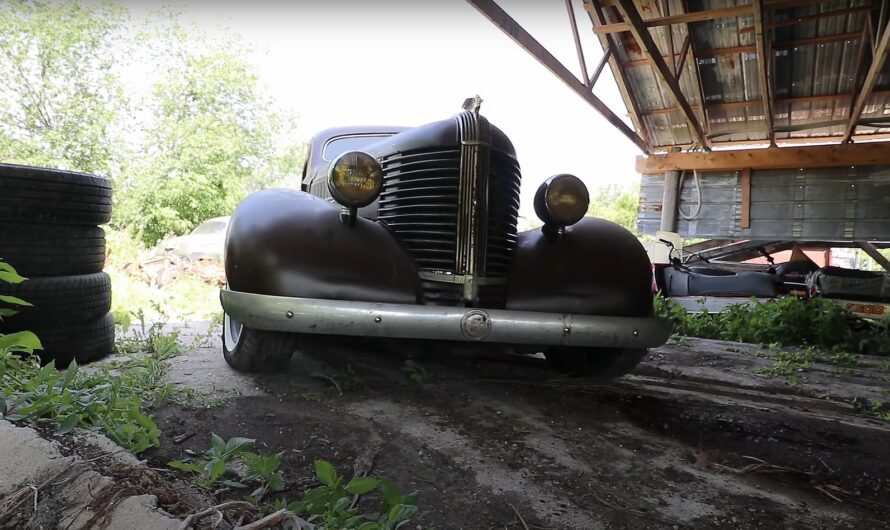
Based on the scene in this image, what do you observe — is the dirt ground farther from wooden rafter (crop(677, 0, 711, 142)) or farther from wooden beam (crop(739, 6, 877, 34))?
wooden rafter (crop(677, 0, 711, 142))

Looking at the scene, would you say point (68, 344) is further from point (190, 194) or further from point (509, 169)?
point (190, 194)

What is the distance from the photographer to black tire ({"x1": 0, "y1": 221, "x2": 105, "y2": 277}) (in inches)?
110

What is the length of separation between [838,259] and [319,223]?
22098 millimetres

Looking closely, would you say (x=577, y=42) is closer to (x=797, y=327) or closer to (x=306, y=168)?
(x=306, y=168)

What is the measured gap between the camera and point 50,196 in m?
2.90

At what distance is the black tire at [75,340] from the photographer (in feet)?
9.38

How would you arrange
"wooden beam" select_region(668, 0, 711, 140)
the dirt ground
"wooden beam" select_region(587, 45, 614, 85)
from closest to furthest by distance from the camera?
the dirt ground
"wooden beam" select_region(668, 0, 711, 140)
"wooden beam" select_region(587, 45, 614, 85)

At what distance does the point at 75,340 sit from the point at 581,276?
2.87m

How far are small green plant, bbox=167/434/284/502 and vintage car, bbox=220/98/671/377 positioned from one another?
0.67 metres

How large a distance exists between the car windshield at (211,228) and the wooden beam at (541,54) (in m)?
8.26

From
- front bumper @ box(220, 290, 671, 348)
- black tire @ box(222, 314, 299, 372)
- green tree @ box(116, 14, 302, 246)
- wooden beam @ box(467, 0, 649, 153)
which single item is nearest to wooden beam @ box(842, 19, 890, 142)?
wooden beam @ box(467, 0, 649, 153)

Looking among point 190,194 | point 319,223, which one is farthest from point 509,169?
point 190,194

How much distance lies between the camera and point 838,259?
19.0 metres

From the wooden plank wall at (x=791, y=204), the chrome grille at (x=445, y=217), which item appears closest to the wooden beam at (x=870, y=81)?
the wooden plank wall at (x=791, y=204)
